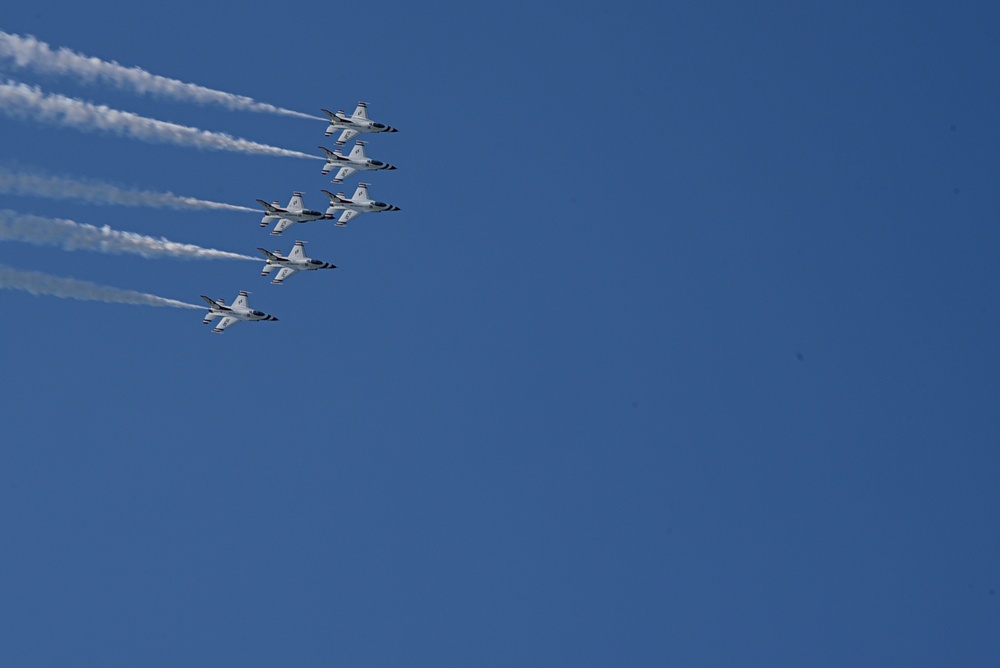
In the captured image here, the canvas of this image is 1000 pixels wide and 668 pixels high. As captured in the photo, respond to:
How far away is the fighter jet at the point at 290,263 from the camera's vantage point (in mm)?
83500

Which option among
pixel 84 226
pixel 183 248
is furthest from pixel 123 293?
pixel 183 248

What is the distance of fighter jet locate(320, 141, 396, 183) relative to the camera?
85.1 m

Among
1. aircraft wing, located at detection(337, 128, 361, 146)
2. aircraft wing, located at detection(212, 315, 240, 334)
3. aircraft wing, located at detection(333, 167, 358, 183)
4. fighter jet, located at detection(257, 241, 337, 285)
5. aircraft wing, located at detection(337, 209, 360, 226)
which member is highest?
aircraft wing, located at detection(337, 128, 361, 146)

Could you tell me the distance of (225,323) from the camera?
80.6 m

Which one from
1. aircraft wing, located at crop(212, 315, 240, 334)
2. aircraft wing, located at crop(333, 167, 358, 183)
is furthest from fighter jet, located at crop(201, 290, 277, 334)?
aircraft wing, located at crop(333, 167, 358, 183)

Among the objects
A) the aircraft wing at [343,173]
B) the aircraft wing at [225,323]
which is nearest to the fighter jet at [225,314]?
the aircraft wing at [225,323]

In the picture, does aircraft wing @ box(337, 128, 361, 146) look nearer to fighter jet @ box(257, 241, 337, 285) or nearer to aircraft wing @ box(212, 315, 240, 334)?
fighter jet @ box(257, 241, 337, 285)

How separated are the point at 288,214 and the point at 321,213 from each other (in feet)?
5.46

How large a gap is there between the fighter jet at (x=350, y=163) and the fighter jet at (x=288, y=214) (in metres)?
2.60

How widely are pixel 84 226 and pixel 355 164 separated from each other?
68.2 feet

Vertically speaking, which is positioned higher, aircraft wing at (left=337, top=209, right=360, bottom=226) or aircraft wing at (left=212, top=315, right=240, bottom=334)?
aircraft wing at (left=337, top=209, right=360, bottom=226)

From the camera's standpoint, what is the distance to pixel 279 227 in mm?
83812

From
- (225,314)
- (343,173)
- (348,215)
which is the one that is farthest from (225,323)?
(343,173)

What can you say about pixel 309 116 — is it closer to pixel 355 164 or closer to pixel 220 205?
pixel 355 164
